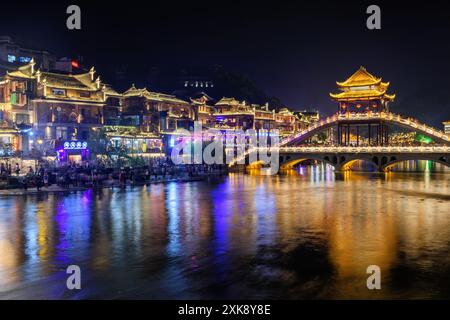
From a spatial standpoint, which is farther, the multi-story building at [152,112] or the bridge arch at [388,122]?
the multi-story building at [152,112]

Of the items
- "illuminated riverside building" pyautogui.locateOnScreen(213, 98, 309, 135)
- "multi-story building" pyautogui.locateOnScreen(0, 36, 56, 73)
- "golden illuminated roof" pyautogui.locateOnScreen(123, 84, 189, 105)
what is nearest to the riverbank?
"multi-story building" pyautogui.locateOnScreen(0, 36, 56, 73)

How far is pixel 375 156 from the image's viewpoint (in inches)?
3027

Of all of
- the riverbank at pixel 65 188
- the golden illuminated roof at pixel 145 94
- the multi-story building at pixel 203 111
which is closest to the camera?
the riverbank at pixel 65 188

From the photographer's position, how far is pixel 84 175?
52.8m

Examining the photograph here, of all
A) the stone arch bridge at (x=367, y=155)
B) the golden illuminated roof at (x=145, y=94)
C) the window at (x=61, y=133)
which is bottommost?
the stone arch bridge at (x=367, y=155)

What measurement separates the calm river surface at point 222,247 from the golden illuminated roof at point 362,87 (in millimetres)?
54321

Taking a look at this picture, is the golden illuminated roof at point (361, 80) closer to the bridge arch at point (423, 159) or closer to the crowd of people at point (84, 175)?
the bridge arch at point (423, 159)

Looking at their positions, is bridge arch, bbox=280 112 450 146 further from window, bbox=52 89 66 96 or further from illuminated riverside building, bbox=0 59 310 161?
window, bbox=52 89 66 96

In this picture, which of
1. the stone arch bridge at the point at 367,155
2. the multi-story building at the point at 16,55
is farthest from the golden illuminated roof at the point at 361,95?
the multi-story building at the point at 16,55

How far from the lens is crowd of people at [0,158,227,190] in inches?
1865

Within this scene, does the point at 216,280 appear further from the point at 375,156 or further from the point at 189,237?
the point at 375,156

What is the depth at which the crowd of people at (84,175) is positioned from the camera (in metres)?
47.4

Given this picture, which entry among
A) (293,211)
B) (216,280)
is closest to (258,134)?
(293,211)
